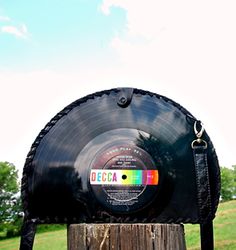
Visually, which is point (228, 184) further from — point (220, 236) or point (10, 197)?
point (220, 236)

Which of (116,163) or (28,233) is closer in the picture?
(116,163)

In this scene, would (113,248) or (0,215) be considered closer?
(113,248)

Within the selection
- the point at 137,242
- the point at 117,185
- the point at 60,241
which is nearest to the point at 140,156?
the point at 117,185

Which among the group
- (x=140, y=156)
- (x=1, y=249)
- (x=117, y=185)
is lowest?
(x=1, y=249)

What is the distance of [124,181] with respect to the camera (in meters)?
2.29

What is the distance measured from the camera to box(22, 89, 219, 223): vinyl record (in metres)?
2.30

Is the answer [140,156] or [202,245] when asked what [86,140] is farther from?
[202,245]

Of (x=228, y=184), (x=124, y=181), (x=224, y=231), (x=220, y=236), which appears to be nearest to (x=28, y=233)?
(x=124, y=181)

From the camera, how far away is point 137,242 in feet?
7.06

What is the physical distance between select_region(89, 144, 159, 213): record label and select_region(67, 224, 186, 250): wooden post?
14 centimetres

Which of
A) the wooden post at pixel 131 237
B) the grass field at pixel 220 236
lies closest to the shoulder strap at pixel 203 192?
the wooden post at pixel 131 237

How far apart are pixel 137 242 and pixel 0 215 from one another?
102 feet

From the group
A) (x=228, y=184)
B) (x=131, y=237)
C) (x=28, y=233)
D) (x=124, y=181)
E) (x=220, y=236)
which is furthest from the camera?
(x=228, y=184)

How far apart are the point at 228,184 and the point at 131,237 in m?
39.7
